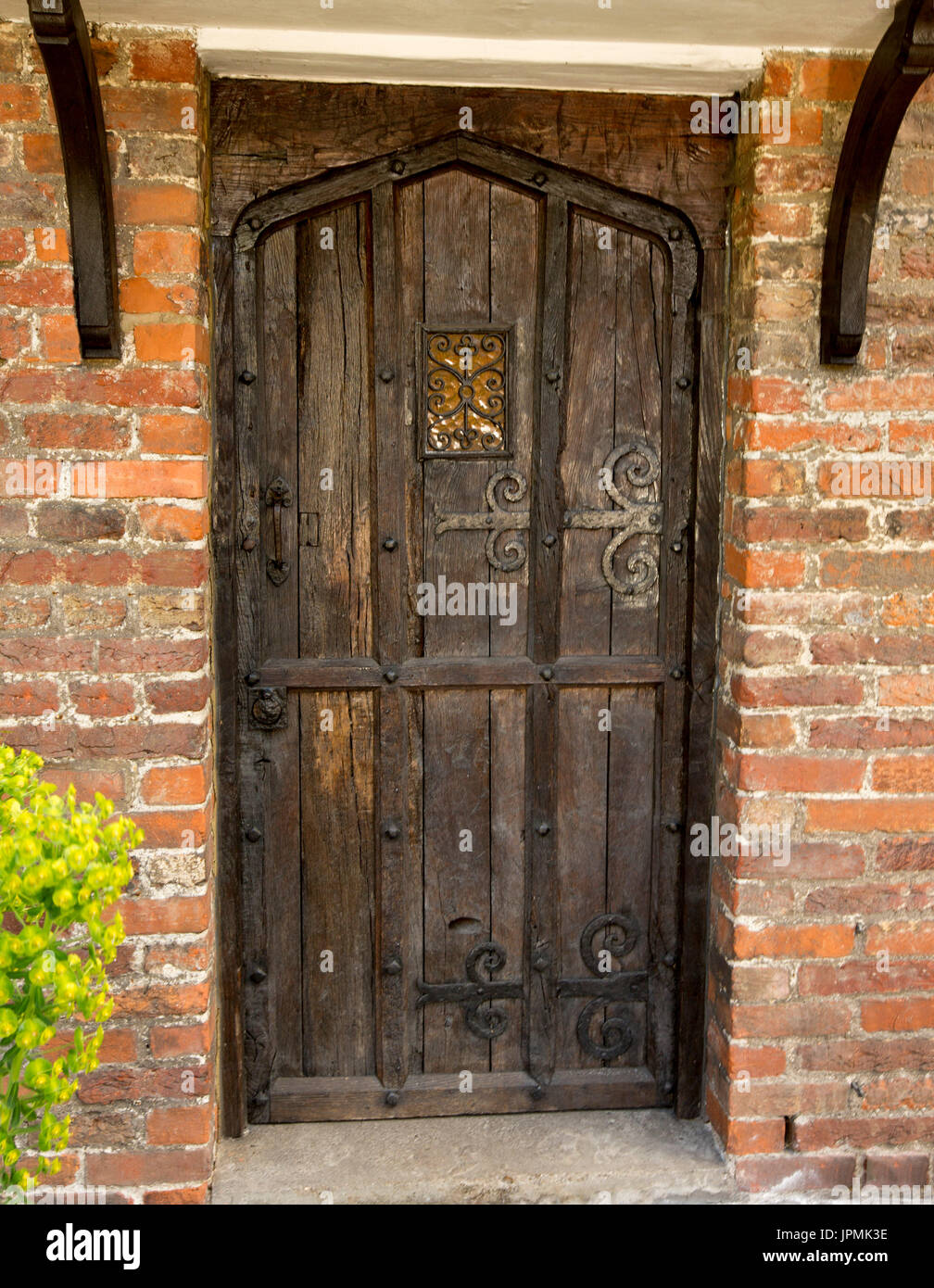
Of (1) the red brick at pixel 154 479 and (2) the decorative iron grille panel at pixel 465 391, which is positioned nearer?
(1) the red brick at pixel 154 479

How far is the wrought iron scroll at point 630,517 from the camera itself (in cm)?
249

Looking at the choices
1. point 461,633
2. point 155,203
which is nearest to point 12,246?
point 155,203

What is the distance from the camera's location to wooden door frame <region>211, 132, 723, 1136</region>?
2.36 metres

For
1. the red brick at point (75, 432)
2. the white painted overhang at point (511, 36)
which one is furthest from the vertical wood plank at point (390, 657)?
the red brick at point (75, 432)

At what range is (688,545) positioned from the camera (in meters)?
2.52

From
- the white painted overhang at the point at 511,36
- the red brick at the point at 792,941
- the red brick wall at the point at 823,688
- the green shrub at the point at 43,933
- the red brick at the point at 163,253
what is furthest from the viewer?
the red brick at the point at 792,941

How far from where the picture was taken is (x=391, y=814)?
2531mm

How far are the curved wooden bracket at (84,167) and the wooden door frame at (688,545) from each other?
29 centimetres

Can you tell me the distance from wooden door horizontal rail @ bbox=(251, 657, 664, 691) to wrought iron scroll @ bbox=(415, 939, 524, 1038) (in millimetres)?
629

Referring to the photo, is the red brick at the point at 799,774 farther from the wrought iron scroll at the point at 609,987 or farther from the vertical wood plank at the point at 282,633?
the vertical wood plank at the point at 282,633

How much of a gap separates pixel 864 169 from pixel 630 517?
83 cm

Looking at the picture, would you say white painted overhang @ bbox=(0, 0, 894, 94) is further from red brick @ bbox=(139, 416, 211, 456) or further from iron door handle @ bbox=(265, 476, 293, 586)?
iron door handle @ bbox=(265, 476, 293, 586)

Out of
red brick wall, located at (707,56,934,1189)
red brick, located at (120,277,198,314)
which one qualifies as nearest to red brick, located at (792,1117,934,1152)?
red brick wall, located at (707,56,934,1189)

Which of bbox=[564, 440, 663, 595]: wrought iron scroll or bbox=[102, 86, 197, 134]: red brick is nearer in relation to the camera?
bbox=[102, 86, 197, 134]: red brick
